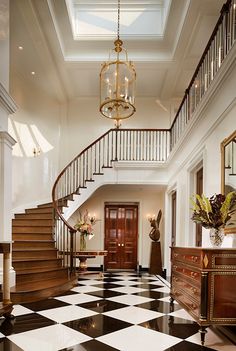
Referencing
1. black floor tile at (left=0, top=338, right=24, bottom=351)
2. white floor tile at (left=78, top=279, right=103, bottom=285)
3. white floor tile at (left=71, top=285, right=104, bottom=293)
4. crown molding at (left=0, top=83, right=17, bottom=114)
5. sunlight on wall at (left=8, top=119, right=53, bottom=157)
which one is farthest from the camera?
sunlight on wall at (left=8, top=119, right=53, bottom=157)

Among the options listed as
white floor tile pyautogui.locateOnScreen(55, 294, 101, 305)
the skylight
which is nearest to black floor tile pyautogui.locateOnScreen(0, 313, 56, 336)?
white floor tile pyautogui.locateOnScreen(55, 294, 101, 305)

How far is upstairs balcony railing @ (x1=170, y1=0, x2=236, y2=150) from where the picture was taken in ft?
13.5

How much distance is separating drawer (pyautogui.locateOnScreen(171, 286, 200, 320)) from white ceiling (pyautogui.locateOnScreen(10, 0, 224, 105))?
5582 mm

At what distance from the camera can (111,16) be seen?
842 cm

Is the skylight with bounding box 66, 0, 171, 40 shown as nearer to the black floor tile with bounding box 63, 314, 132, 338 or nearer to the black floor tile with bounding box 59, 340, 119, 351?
the black floor tile with bounding box 63, 314, 132, 338

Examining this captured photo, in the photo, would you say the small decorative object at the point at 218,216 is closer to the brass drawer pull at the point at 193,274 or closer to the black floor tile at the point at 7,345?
the brass drawer pull at the point at 193,274

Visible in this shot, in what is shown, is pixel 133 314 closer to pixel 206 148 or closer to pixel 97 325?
pixel 97 325

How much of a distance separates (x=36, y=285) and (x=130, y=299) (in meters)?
1.49

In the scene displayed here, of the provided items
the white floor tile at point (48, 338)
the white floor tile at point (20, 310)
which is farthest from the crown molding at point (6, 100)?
the white floor tile at point (48, 338)

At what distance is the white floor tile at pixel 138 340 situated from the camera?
2.97m

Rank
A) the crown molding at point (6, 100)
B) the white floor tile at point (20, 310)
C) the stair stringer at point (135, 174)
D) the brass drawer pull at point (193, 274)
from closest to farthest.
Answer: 1. the brass drawer pull at point (193, 274)
2. the white floor tile at point (20, 310)
3. the crown molding at point (6, 100)
4. the stair stringer at point (135, 174)

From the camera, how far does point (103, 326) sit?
11.8ft

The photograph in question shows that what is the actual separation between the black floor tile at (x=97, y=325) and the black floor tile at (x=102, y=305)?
424 millimetres

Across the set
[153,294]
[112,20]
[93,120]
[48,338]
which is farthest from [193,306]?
[93,120]
